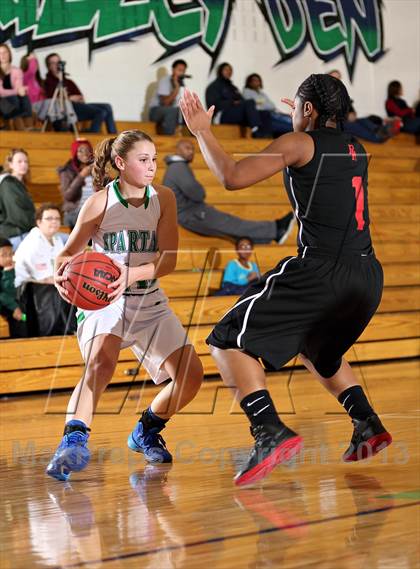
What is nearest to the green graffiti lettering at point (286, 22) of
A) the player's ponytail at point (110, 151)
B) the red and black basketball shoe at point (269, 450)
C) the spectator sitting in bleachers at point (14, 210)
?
the spectator sitting in bleachers at point (14, 210)

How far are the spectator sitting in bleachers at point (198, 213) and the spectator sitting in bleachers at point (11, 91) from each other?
197 centimetres

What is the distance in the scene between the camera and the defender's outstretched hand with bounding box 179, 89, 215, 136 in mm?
3549

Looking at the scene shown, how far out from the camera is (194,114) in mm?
3564

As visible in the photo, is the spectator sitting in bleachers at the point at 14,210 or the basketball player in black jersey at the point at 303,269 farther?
the spectator sitting in bleachers at the point at 14,210

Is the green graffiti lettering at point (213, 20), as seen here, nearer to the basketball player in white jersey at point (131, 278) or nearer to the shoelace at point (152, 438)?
the basketball player in white jersey at point (131, 278)

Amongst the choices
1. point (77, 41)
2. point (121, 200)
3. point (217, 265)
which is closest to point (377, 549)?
point (121, 200)

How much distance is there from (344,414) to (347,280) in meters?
2.37

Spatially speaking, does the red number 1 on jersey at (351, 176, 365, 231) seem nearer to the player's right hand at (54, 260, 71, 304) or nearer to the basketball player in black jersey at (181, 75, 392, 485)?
the basketball player in black jersey at (181, 75, 392, 485)

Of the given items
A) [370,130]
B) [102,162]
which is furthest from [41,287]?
[370,130]

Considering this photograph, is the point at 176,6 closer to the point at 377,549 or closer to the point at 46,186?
the point at 46,186

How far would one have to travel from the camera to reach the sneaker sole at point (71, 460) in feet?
13.0

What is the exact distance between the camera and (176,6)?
13609 millimetres

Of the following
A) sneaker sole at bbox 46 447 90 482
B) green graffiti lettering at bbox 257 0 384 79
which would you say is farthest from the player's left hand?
green graffiti lettering at bbox 257 0 384 79

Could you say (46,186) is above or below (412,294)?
above
